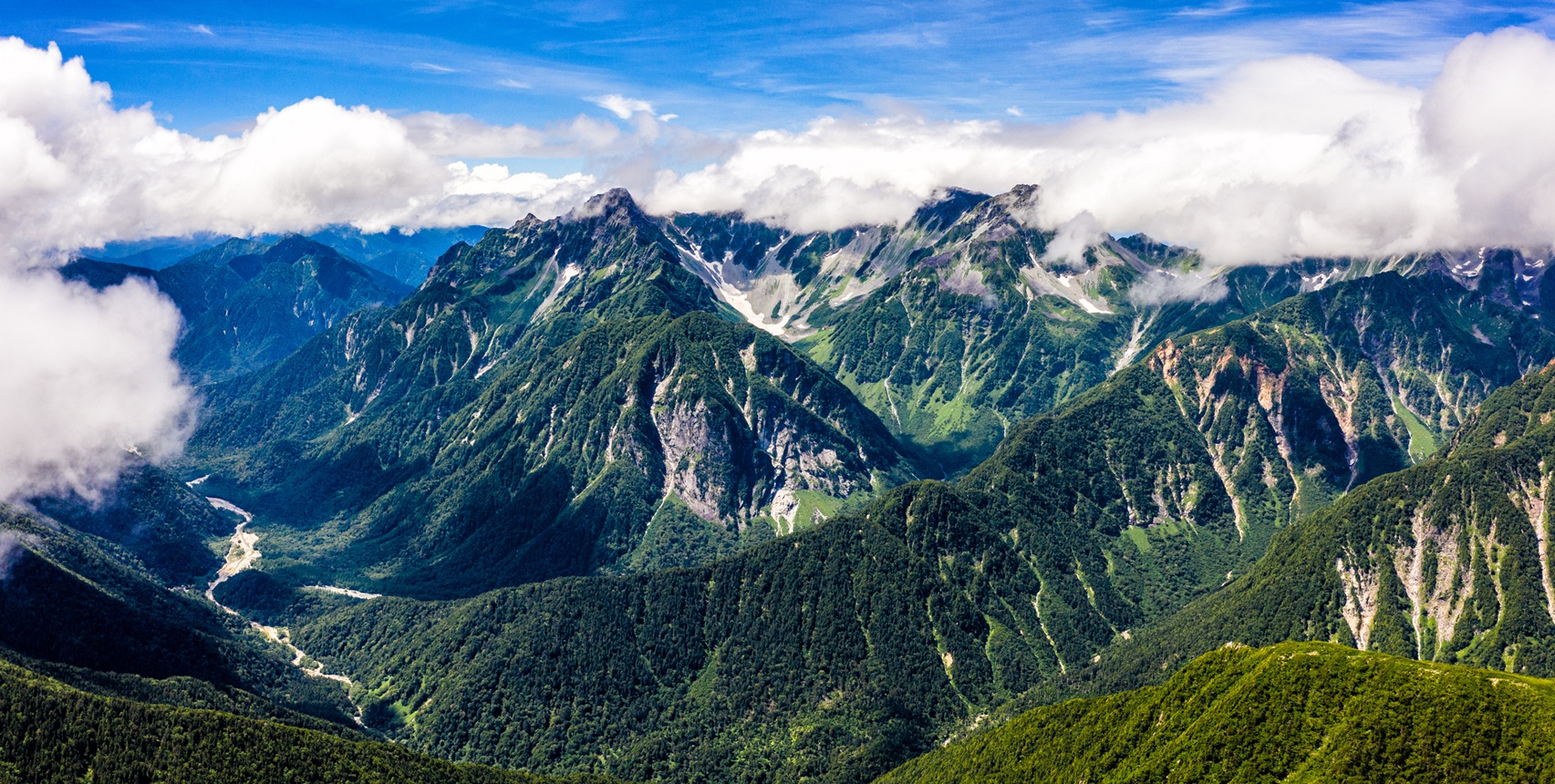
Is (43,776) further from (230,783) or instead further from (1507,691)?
(1507,691)

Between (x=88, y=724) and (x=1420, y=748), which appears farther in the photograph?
(x=88, y=724)

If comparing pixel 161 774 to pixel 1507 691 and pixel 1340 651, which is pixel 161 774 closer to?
pixel 1340 651

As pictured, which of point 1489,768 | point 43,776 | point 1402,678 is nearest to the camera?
point 1489,768

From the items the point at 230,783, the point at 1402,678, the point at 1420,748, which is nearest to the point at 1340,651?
the point at 1402,678

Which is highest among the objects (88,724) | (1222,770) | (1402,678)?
(88,724)

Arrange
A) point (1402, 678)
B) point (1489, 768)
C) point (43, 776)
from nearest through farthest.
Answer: point (1489, 768), point (1402, 678), point (43, 776)

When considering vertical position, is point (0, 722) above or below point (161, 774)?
above
